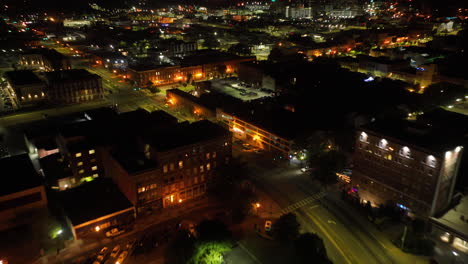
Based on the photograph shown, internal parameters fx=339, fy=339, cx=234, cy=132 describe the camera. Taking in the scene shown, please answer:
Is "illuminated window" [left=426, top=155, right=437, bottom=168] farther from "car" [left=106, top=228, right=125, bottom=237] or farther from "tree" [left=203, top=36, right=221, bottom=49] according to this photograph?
"tree" [left=203, top=36, right=221, bottom=49]

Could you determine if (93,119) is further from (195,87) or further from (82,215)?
(195,87)

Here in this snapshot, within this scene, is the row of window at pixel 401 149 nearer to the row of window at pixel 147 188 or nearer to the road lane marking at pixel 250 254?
the road lane marking at pixel 250 254

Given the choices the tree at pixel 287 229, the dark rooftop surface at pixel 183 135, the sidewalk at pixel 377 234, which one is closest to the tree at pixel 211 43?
the dark rooftop surface at pixel 183 135

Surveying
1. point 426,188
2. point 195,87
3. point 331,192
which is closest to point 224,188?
point 331,192

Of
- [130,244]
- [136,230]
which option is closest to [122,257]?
[130,244]

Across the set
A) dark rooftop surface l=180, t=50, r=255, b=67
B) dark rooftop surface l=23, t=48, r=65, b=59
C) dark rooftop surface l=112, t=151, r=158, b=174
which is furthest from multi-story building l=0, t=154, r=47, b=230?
dark rooftop surface l=23, t=48, r=65, b=59

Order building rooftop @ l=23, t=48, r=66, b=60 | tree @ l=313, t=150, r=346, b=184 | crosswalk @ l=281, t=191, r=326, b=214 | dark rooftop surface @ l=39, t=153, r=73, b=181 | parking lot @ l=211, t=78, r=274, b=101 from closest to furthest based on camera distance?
1. crosswalk @ l=281, t=191, r=326, b=214
2. tree @ l=313, t=150, r=346, b=184
3. dark rooftop surface @ l=39, t=153, r=73, b=181
4. parking lot @ l=211, t=78, r=274, b=101
5. building rooftop @ l=23, t=48, r=66, b=60

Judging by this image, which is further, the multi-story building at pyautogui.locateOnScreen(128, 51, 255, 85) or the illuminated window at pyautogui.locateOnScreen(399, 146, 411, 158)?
the multi-story building at pyautogui.locateOnScreen(128, 51, 255, 85)
